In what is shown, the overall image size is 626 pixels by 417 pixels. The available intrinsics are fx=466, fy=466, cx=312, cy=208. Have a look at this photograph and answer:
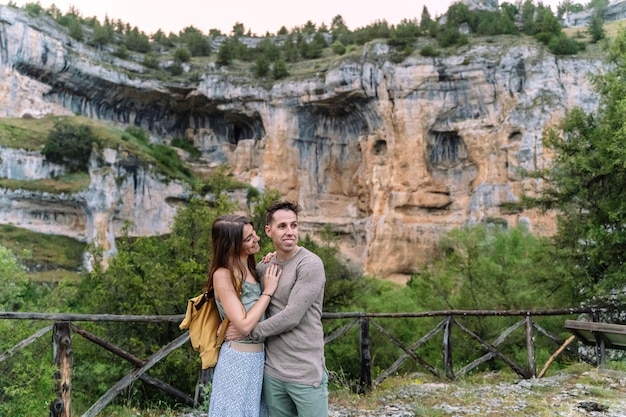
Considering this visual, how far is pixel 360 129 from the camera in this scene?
4441 centimetres

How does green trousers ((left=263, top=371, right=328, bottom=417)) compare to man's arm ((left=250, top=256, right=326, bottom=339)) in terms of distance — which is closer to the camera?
man's arm ((left=250, top=256, right=326, bottom=339))

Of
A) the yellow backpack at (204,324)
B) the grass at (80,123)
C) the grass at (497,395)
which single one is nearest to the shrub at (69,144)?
the grass at (80,123)

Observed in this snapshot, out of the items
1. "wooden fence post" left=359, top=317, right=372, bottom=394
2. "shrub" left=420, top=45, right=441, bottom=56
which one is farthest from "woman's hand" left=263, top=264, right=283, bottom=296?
"shrub" left=420, top=45, right=441, bottom=56

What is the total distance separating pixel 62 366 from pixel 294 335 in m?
3.09

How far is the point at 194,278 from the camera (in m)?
9.58

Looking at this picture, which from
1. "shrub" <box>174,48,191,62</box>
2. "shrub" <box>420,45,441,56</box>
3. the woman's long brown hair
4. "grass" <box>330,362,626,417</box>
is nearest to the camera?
the woman's long brown hair

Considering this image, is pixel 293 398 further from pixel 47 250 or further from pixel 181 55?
pixel 181 55

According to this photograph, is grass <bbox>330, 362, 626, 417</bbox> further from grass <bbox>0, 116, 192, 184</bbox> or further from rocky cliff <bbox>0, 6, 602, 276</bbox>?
grass <bbox>0, 116, 192, 184</bbox>

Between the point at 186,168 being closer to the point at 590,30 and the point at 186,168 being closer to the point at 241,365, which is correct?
the point at 590,30

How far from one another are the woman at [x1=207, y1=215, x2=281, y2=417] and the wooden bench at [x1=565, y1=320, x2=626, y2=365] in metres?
6.14

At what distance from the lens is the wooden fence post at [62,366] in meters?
4.71

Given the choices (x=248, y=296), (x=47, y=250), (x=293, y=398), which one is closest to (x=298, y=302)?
(x=248, y=296)

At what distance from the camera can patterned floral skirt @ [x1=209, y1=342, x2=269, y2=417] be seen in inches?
119

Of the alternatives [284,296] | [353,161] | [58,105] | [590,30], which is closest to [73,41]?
[58,105]
